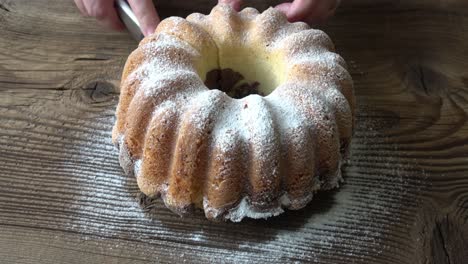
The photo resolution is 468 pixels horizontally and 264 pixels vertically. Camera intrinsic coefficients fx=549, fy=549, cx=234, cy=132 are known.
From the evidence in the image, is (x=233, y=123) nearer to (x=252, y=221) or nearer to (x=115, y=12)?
(x=252, y=221)

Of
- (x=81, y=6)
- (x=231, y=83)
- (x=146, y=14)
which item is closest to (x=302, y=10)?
(x=231, y=83)

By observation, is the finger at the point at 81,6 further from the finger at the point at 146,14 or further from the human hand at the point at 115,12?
the finger at the point at 146,14

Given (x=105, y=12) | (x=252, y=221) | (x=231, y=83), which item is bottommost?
(x=252, y=221)

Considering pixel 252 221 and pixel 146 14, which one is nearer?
pixel 252 221

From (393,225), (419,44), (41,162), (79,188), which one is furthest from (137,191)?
(419,44)

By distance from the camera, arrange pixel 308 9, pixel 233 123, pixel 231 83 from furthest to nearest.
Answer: pixel 308 9 → pixel 231 83 → pixel 233 123

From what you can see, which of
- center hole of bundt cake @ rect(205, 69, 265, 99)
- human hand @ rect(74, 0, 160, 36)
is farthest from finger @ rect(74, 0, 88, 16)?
center hole of bundt cake @ rect(205, 69, 265, 99)

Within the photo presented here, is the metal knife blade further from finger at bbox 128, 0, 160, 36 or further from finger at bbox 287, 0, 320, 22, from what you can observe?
finger at bbox 287, 0, 320, 22
